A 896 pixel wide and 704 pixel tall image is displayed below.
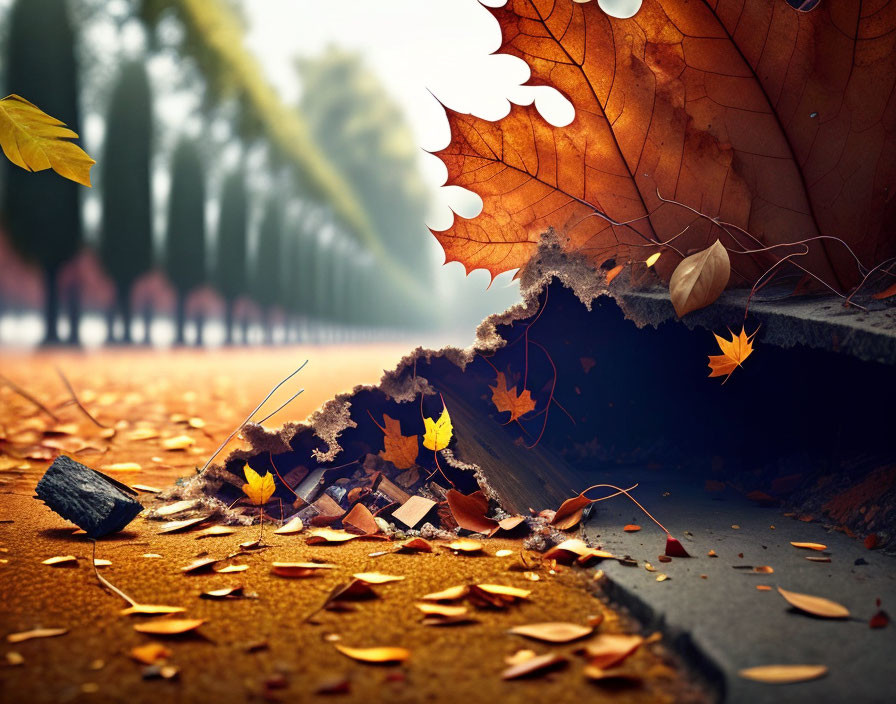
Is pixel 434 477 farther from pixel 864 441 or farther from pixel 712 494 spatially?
pixel 864 441

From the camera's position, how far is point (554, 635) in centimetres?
100

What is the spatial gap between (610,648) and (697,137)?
1.35 m

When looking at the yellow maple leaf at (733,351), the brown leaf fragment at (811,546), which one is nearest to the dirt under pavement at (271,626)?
the brown leaf fragment at (811,546)

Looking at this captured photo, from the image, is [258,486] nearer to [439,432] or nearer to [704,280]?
[439,432]

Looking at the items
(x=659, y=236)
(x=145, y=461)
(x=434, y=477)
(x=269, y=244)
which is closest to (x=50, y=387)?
(x=145, y=461)

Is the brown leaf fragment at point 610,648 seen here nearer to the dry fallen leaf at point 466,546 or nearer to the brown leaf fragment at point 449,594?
the brown leaf fragment at point 449,594

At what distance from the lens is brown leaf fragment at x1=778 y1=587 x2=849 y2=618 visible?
3.37 feet

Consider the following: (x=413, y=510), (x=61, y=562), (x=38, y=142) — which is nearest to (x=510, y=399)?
(x=413, y=510)

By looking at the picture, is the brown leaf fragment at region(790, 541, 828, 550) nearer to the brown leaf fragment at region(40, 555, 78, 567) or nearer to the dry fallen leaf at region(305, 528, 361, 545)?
the dry fallen leaf at region(305, 528, 361, 545)

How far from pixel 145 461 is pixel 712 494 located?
207 cm

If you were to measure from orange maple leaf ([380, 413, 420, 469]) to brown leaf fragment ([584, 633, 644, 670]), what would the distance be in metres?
0.84

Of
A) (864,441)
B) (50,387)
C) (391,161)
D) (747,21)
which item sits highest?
(391,161)

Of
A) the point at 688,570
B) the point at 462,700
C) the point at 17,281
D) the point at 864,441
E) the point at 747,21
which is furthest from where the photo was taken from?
the point at 17,281

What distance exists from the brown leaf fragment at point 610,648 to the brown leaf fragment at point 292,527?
2.86 ft
